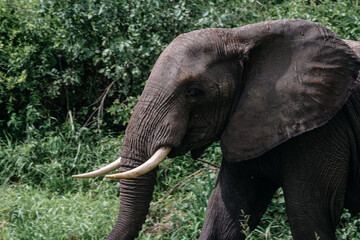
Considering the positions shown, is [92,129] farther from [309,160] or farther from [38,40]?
[309,160]

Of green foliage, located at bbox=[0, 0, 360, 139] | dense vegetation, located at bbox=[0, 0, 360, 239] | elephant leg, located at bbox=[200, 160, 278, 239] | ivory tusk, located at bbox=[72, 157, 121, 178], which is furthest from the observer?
green foliage, located at bbox=[0, 0, 360, 139]

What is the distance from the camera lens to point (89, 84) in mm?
7863

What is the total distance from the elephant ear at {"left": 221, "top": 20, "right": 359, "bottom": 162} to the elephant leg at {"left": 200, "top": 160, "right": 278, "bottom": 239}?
0.37 metres

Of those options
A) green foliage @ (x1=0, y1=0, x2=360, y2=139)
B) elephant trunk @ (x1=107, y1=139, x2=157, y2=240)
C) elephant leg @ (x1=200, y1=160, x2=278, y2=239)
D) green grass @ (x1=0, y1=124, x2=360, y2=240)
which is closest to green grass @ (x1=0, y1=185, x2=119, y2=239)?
green grass @ (x1=0, y1=124, x2=360, y2=240)

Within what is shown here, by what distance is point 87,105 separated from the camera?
26.0 ft

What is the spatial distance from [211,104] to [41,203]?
8.63ft

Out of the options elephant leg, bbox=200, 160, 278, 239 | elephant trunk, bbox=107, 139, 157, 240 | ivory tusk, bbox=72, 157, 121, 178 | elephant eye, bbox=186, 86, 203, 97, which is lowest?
elephant leg, bbox=200, 160, 278, 239

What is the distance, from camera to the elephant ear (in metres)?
3.74

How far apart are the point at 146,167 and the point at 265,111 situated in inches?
32.8

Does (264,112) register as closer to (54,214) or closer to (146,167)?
(146,167)

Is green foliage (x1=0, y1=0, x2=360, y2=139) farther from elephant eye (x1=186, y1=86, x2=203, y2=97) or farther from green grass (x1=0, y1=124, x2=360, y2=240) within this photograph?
elephant eye (x1=186, y1=86, x2=203, y2=97)

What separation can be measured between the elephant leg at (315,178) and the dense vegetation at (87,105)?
1.21m

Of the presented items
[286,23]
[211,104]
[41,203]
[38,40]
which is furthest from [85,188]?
[286,23]

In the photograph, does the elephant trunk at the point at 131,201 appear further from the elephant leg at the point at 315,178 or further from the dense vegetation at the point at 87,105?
the dense vegetation at the point at 87,105
